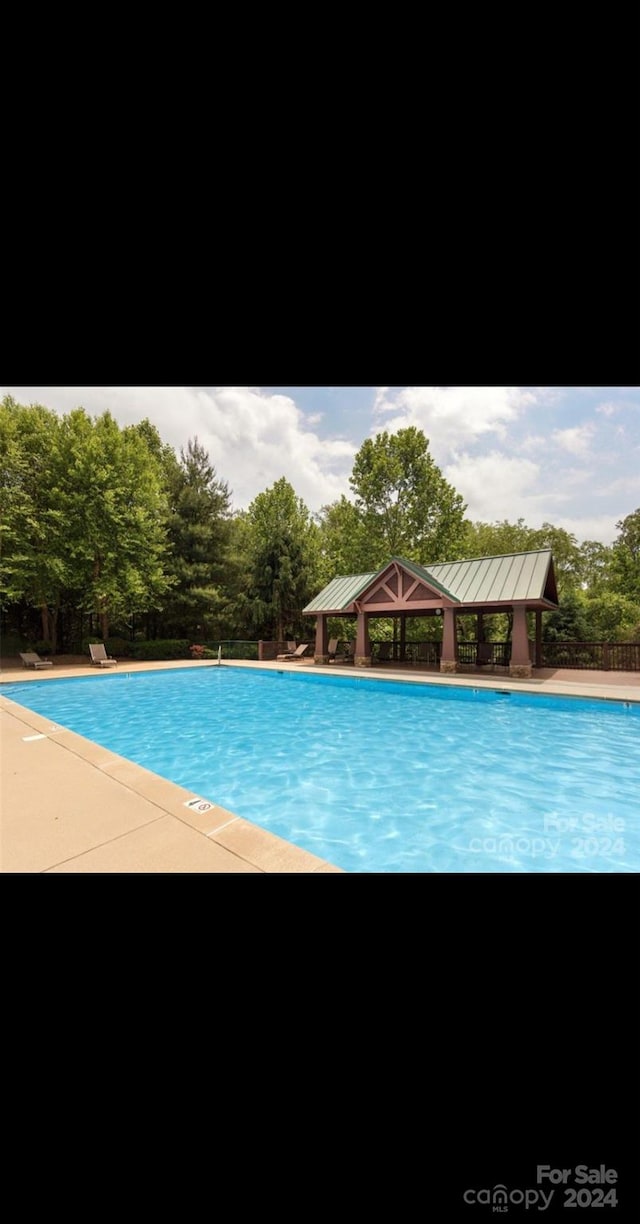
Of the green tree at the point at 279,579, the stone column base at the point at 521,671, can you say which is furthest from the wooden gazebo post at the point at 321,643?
the stone column base at the point at 521,671

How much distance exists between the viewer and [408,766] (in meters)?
6.98

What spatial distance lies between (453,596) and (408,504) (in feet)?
42.7

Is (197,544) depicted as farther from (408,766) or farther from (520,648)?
(408,766)

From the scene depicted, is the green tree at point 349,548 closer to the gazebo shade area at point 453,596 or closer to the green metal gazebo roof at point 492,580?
the gazebo shade area at point 453,596

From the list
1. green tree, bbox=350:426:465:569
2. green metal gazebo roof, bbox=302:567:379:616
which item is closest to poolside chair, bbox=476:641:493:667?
green metal gazebo roof, bbox=302:567:379:616

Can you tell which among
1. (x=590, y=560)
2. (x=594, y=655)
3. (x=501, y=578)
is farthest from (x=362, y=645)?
(x=590, y=560)

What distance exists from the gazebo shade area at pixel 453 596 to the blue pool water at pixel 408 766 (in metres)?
3.36

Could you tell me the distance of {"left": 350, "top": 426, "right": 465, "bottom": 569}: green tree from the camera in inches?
1075

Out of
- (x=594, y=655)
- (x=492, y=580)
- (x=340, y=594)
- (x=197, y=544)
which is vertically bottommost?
(x=594, y=655)
